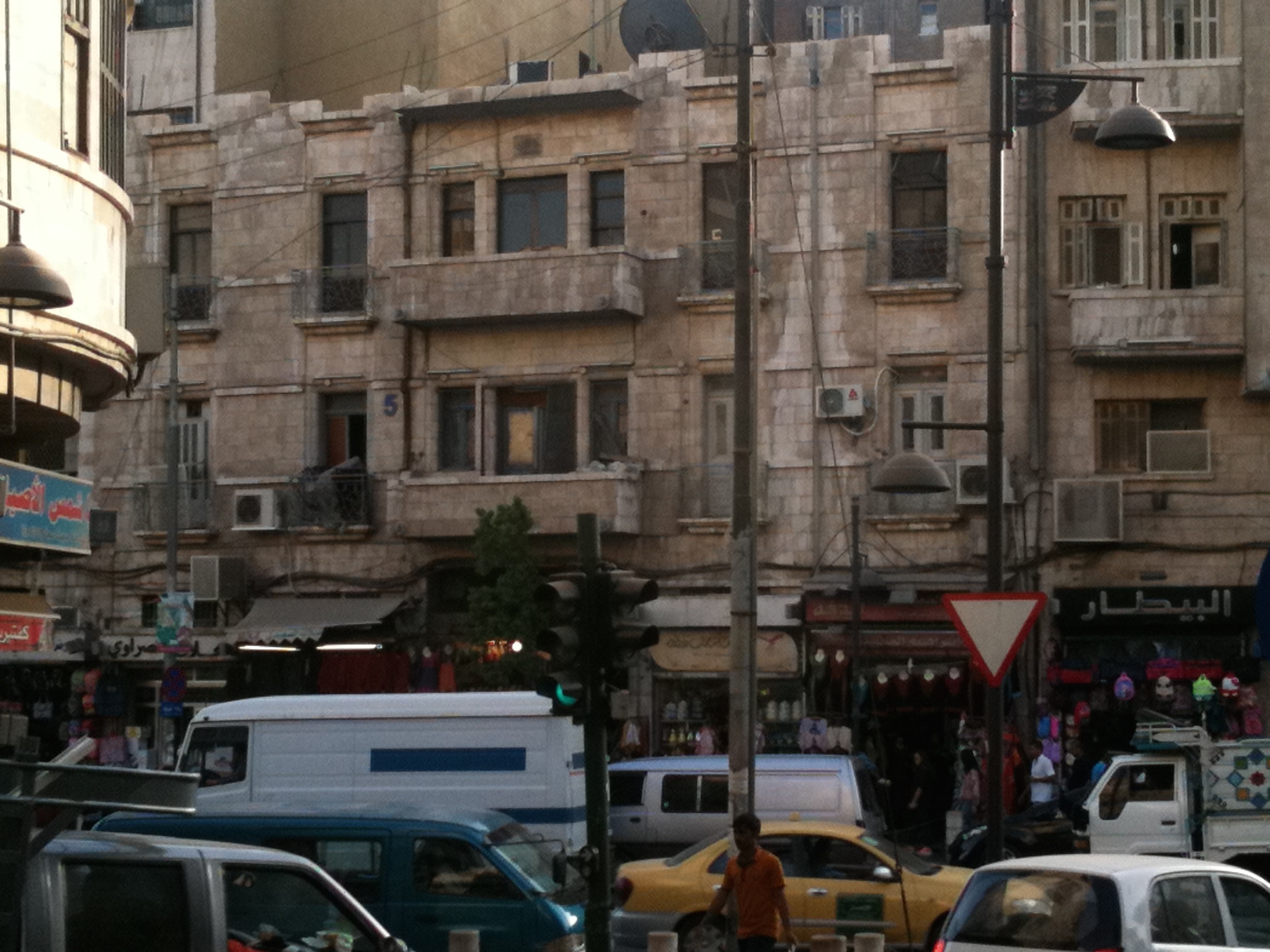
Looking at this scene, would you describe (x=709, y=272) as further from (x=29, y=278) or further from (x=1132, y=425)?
(x=29, y=278)

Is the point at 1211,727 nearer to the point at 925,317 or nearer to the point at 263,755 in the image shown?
the point at 925,317

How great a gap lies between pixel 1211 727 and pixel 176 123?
20031 mm

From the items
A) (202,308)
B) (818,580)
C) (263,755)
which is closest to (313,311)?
(202,308)

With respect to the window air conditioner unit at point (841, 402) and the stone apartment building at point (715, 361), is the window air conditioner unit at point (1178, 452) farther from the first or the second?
the window air conditioner unit at point (841, 402)

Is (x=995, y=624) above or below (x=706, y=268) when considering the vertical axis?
below

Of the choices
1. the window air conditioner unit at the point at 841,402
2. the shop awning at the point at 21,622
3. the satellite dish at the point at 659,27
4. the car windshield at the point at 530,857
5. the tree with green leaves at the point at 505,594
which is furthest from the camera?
the satellite dish at the point at 659,27

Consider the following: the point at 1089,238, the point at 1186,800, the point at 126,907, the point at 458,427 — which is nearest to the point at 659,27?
the point at 458,427

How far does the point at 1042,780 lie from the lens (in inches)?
1121

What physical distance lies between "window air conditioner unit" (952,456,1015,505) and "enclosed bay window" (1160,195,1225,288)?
3.96 m

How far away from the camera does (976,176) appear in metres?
32.8

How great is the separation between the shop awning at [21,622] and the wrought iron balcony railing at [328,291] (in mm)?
15851

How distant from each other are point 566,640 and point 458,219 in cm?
2423

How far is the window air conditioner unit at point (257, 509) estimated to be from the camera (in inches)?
1391

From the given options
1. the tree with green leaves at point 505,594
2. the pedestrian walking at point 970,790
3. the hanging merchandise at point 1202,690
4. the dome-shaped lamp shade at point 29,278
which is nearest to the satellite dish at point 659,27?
the tree with green leaves at point 505,594
